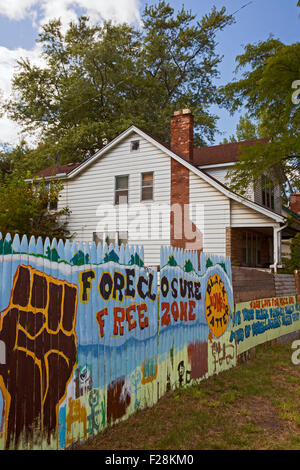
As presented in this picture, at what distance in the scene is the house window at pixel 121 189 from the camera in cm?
1977

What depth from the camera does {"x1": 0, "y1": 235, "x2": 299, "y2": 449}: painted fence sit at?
3346 millimetres

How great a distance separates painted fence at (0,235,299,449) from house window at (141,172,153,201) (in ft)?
42.4

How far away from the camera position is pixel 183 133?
19359mm

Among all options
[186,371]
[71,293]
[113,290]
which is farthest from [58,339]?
[186,371]

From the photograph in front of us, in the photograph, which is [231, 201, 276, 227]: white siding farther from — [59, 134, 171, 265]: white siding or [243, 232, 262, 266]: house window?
[59, 134, 171, 265]: white siding

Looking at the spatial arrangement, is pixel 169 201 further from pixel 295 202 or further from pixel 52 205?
pixel 295 202

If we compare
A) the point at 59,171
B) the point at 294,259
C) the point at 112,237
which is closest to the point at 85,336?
the point at 112,237

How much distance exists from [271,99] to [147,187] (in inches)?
288

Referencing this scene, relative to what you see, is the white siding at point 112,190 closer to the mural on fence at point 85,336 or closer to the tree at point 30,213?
the tree at point 30,213

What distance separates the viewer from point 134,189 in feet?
63.9

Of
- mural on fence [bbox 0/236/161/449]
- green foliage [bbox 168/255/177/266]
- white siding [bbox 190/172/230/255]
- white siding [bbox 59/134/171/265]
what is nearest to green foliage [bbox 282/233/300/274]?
white siding [bbox 190/172/230/255]

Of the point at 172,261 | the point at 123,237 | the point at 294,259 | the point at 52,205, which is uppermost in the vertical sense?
the point at 52,205

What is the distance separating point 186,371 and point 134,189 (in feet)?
46.5
